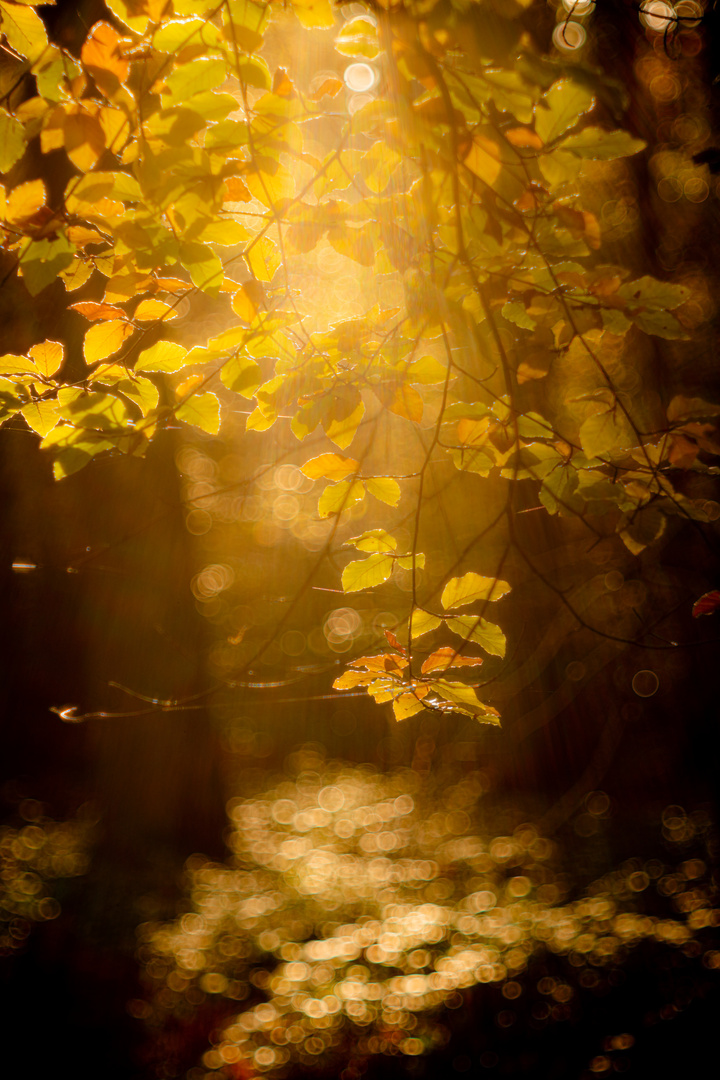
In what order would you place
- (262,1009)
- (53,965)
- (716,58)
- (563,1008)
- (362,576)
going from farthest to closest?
(53,965) < (262,1009) < (563,1008) < (716,58) < (362,576)

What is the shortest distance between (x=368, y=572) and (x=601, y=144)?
0.70 meters

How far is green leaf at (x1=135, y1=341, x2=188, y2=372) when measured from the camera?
3.14ft

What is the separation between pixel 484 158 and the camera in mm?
798

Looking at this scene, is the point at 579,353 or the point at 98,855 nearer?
the point at 579,353

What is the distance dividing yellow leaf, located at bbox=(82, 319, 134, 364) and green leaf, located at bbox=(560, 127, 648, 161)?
698mm

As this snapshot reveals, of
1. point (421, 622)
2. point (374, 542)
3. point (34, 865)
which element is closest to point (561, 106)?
point (374, 542)

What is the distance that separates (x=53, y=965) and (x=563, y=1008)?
3018 mm

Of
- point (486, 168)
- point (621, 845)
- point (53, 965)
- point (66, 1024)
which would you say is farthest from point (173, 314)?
point (621, 845)

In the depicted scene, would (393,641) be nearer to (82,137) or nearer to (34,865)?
(82,137)

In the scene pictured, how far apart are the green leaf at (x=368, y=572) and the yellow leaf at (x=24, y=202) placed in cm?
70

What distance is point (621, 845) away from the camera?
4.84 m

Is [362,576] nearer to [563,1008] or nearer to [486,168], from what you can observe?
[486,168]

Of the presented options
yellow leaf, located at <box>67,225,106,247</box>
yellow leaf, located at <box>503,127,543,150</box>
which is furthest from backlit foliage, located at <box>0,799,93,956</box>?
yellow leaf, located at <box>503,127,543,150</box>

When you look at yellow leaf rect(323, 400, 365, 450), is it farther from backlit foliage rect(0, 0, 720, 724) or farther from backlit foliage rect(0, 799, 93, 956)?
backlit foliage rect(0, 799, 93, 956)
